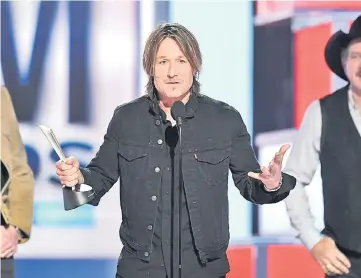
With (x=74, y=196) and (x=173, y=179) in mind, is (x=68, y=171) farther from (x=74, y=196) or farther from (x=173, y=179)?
(x=173, y=179)

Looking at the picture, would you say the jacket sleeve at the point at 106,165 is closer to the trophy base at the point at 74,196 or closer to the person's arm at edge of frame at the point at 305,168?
the trophy base at the point at 74,196

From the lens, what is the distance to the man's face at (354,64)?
8.38ft

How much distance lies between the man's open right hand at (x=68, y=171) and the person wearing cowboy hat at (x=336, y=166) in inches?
43.4

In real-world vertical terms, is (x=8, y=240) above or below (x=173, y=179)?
below

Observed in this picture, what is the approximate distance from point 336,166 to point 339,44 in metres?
0.52

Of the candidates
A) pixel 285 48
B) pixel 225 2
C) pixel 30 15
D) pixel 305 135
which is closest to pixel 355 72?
pixel 305 135

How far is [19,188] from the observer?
2.55m

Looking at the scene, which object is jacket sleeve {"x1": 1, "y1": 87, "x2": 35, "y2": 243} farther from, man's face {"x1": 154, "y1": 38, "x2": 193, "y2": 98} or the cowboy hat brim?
the cowboy hat brim

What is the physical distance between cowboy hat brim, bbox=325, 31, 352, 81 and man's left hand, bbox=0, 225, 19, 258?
1445 millimetres

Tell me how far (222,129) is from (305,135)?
68 centimetres

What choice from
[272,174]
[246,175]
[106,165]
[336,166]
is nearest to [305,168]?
[336,166]

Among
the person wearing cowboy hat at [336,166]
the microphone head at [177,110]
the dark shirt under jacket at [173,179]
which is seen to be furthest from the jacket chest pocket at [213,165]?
the person wearing cowboy hat at [336,166]

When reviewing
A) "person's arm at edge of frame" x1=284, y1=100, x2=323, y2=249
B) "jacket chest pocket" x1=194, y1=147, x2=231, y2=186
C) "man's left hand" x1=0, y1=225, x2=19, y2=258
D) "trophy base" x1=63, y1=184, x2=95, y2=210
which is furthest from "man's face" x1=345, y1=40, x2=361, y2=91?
"man's left hand" x1=0, y1=225, x2=19, y2=258

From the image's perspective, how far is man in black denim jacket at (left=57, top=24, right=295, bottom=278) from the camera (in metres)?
1.95
